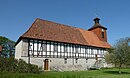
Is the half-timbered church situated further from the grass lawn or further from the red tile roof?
the grass lawn

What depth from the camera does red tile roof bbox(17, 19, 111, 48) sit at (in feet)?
87.9

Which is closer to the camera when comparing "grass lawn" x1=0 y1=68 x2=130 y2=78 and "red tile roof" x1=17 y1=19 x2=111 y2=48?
"grass lawn" x1=0 y1=68 x2=130 y2=78

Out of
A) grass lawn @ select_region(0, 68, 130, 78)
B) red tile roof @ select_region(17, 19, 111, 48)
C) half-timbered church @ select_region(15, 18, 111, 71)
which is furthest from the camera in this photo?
red tile roof @ select_region(17, 19, 111, 48)

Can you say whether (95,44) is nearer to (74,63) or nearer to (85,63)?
(85,63)

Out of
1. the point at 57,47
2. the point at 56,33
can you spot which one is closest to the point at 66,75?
the point at 57,47

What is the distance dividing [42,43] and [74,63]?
28.9ft

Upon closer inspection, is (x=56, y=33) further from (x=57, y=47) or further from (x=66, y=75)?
(x=66, y=75)

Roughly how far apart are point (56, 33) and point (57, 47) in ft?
10.7

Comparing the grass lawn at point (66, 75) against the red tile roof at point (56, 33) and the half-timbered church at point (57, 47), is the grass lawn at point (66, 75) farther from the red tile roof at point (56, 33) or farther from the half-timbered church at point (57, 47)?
the red tile roof at point (56, 33)

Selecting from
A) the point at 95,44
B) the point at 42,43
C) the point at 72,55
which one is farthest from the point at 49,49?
the point at 95,44

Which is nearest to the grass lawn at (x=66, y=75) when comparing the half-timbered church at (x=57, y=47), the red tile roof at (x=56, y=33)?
the half-timbered church at (x=57, y=47)

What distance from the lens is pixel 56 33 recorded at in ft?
99.6

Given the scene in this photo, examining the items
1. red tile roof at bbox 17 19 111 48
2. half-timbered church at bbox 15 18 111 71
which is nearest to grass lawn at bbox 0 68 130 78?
half-timbered church at bbox 15 18 111 71

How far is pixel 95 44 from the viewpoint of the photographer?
1471 inches
